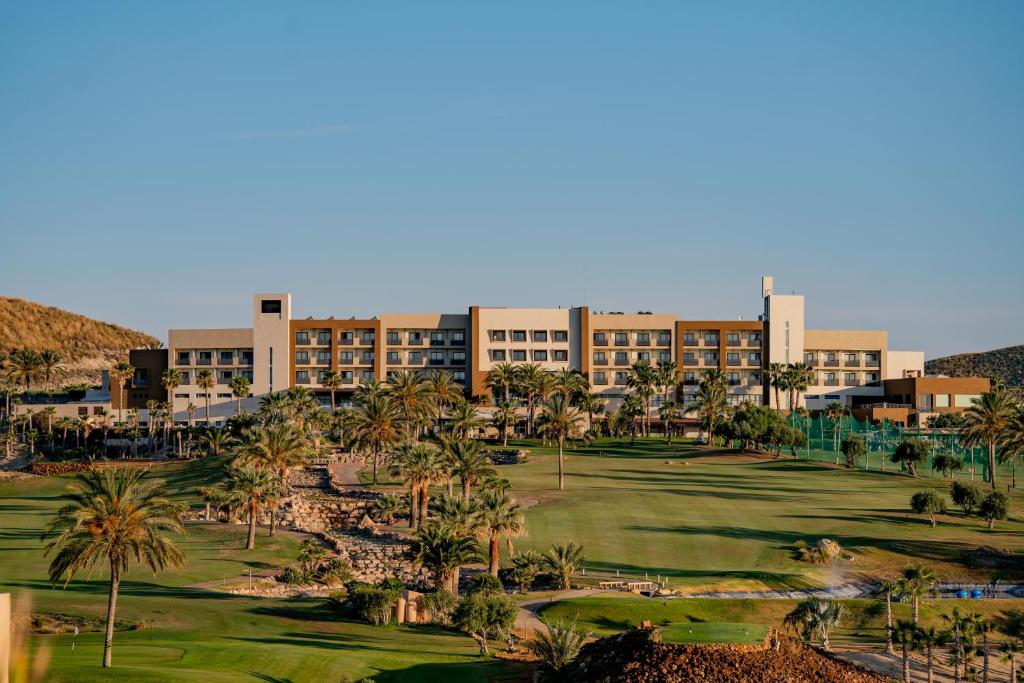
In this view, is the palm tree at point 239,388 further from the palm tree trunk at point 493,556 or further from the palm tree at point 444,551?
the palm tree at point 444,551

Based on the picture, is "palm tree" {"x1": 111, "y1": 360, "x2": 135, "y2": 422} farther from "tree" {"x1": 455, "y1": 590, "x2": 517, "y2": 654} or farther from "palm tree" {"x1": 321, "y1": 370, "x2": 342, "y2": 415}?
"tree" {"x1": 455, "y1": 590, "x2": 517, "y2": 654}

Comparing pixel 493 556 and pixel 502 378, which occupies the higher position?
pixel 502 378

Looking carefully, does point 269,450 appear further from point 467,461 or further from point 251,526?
point 467,461

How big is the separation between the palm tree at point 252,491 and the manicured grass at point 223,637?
2.53m

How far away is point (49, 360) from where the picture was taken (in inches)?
7101

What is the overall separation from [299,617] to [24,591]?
56.5ft

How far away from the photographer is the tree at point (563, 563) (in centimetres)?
7006

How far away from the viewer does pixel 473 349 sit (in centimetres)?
17338

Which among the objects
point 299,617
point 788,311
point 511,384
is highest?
point 788,311

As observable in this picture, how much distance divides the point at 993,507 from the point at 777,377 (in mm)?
80230

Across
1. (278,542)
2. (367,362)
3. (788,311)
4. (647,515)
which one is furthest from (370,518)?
(788,311)

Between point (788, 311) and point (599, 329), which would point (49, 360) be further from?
point (788, 311)

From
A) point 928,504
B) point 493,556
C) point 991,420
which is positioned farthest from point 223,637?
point 991,420

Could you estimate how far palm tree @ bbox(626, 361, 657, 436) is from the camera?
159125 mm
